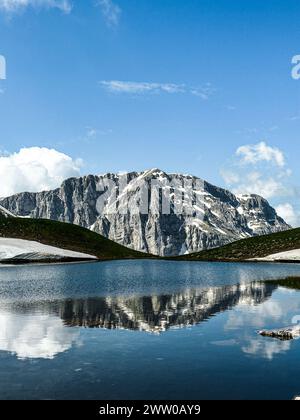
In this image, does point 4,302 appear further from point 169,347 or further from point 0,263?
point 0,263

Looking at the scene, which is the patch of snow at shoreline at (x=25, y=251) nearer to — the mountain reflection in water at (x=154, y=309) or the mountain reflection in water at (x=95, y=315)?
the mountain reflection in water at (x=154, y=309)

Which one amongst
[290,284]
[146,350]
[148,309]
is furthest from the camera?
[290,284]

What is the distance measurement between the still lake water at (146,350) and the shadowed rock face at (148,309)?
4.1 inches

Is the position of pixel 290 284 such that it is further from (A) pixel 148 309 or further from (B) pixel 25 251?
(B) pixel 25 251

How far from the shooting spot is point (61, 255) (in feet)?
626

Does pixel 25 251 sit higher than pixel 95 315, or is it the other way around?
pixel 25 251

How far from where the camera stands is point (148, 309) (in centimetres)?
4891

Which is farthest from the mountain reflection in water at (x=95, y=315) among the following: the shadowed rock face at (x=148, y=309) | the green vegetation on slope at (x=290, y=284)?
the green vegetation on slope at (x=290, y=284)

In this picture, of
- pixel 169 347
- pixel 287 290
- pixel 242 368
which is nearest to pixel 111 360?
pixel 169 347

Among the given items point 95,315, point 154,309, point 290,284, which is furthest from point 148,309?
point 290,284

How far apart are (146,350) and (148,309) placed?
19009 mm
